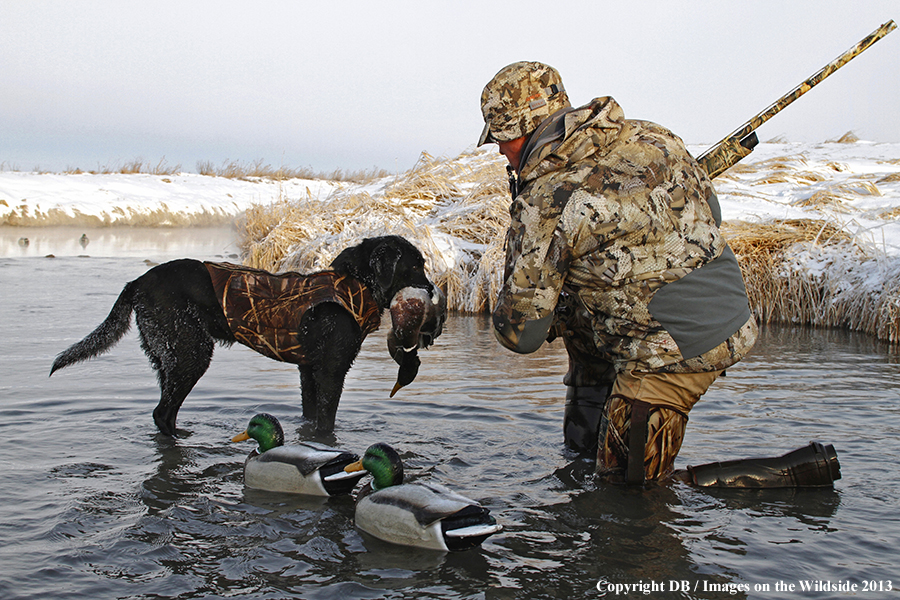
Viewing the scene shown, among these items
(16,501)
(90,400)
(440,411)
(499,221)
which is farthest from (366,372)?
(499,221)

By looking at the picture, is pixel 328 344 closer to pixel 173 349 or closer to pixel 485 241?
pixel 173 349

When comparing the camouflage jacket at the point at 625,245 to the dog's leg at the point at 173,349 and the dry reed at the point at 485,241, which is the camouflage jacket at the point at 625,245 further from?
the dry reed at the point at 485,241

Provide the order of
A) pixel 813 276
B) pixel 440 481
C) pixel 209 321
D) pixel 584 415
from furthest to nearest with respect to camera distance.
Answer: pixel 813 276, pixel 209 321, pixel 584 415, pixel 440 481

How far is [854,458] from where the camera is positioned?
468 centimetres

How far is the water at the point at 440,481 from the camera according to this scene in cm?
311

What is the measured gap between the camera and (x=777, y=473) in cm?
411

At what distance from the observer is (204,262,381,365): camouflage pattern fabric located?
492 centimetres

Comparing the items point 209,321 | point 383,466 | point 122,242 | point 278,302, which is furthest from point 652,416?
point 122,242

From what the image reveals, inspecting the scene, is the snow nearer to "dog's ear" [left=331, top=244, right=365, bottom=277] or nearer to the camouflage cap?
"dog's ear" [left=331, top=244, right=365, bottom=277]

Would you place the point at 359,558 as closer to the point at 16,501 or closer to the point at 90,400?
the point at 16,501

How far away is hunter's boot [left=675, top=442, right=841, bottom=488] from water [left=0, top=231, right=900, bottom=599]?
0.24ft

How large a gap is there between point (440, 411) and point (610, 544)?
2681mm

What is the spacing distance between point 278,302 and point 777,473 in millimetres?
3256

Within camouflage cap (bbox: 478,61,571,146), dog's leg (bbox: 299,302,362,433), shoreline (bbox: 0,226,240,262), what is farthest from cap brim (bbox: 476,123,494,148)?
shoreline (bbox: 0,226,240,262)
